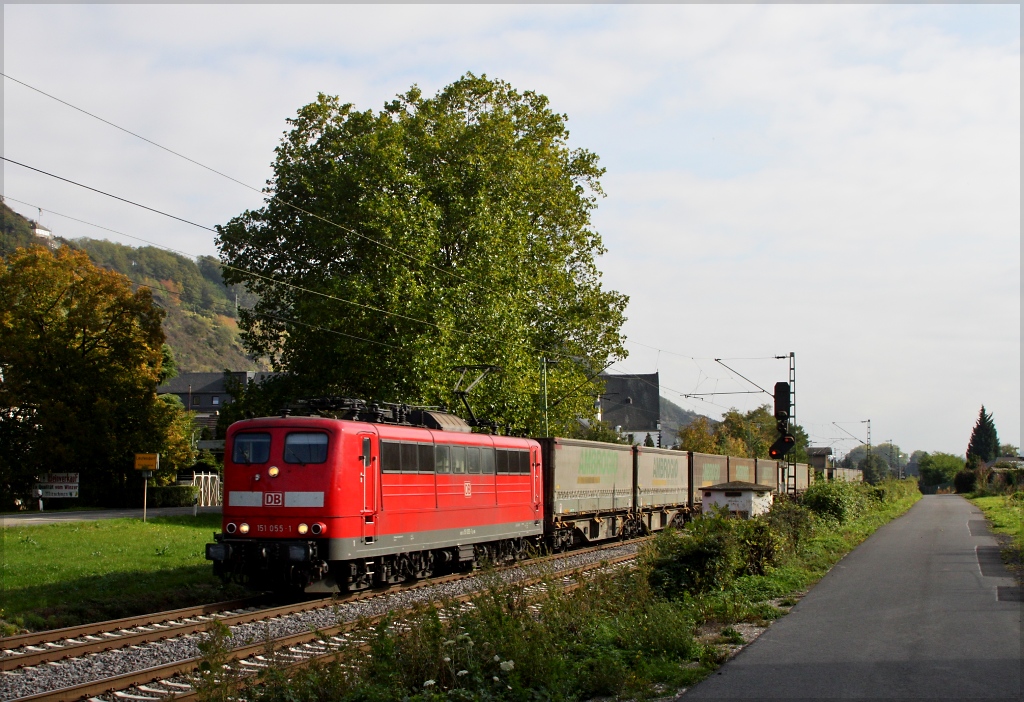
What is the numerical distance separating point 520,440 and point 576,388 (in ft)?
44.6

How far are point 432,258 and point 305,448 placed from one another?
15.7m

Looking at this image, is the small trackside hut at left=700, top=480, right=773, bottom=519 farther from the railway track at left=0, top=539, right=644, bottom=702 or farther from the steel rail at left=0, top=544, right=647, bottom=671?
the steel rail at left=0, top=544, right=647, bottom=671

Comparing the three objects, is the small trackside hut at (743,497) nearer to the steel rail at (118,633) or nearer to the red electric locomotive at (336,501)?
the red electric locomotive at (336,501)

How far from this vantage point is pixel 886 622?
12.3 m

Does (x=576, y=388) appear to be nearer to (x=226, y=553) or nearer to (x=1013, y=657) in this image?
(x=226, y=553)

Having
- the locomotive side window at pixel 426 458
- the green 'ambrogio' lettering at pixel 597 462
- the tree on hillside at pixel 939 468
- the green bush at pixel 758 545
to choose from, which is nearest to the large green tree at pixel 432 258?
the green 'ambrogio' lettering at pixel 597 462

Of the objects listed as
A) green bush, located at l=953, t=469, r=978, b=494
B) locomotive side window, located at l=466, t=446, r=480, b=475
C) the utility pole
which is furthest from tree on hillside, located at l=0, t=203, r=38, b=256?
locomotive side window, located at l=466, t=446, r=480, b=475

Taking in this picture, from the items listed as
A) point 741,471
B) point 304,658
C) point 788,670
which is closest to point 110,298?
point 741,471

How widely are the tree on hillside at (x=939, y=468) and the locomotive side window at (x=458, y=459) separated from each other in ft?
368

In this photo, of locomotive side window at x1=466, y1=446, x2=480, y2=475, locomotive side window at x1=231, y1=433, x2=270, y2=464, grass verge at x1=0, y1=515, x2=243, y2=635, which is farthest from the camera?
locomotive side window at x1=466, y1=446, x2=480, y2=475

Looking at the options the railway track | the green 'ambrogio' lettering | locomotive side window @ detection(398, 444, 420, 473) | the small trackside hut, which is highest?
locomotive side window @ detection(398, 444, 420, 473)

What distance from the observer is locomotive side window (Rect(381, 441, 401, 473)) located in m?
16.7

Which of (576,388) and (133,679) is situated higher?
(576,388)

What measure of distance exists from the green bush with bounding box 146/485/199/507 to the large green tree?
42.7 ft
